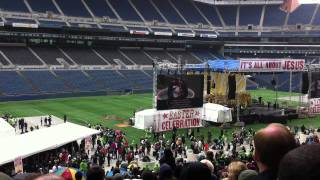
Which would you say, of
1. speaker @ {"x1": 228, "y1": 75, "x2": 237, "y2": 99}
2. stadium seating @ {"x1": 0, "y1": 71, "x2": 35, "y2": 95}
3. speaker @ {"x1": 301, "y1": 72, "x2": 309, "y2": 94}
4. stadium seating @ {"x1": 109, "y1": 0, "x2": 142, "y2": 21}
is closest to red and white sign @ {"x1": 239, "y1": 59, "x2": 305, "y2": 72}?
speaker @ {"x1": 301, "y1": 72, "x2": 309, "y2": 94}

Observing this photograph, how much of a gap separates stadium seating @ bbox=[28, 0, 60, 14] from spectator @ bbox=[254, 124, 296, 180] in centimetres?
6438

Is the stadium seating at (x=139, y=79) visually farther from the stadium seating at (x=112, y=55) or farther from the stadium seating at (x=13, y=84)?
the stadium seating at (x=13, y=84)

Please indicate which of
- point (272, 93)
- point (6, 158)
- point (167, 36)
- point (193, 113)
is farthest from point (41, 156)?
point (167, 36)

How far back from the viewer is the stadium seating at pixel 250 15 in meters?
85.4

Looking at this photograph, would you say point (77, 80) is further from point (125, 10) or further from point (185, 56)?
point (185, 56)

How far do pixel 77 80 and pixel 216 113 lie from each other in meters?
27.2

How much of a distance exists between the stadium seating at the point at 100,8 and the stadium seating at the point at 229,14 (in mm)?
25803

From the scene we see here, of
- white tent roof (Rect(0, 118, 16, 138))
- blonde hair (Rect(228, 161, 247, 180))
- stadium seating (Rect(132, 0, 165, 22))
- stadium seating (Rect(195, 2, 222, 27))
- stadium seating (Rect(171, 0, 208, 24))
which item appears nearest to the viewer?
blonde hair (Rect(228, 161, 247, 180))

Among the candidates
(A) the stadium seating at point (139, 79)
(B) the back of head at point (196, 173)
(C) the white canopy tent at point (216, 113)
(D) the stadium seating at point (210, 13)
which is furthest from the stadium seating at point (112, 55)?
(B) the back of head at point (196, 173)

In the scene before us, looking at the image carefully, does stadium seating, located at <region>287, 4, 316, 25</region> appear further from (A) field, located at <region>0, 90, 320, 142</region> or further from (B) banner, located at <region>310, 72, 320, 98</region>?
(B) banner, located at <region>310, 72, 320, 98</region>

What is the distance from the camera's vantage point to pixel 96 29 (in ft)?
218

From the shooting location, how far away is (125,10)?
74.6m

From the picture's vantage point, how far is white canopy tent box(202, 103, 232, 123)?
3481cm

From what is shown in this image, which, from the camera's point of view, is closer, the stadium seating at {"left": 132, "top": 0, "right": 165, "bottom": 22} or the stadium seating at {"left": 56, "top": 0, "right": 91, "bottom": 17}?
the stadium seating at {"left": 56, "top": 0, "right": 91, "bottom": 17}
